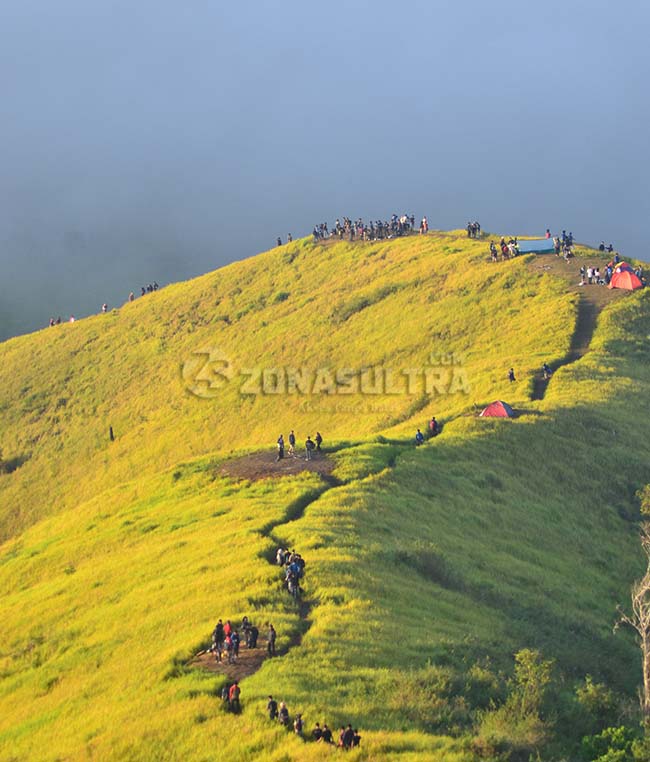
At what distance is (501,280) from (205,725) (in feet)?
222

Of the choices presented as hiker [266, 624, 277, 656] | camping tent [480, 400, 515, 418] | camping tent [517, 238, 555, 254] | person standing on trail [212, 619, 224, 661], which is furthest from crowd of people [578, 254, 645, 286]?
person standing on trail [212, 619, 224, 661]

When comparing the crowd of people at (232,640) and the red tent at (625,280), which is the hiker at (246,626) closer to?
the crowd of people at (232,640)

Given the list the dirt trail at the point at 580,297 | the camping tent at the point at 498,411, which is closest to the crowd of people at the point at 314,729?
the camping tent at the point at 498,411

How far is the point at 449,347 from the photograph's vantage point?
82.1m

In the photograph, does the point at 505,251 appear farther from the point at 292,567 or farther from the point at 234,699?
the point at 234,699

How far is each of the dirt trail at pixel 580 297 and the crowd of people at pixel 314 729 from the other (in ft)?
138

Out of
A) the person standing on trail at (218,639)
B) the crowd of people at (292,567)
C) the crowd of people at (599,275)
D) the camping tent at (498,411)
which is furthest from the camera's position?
the crowd of people at (599,275)

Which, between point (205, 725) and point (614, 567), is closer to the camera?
point (205, 725)

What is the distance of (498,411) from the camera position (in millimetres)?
60531

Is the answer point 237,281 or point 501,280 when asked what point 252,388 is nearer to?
point 501,280

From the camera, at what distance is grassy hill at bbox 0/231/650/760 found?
29.3 metres

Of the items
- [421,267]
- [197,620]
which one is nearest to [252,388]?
[421,267]

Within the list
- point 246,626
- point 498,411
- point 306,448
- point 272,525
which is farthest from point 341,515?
point 498,411

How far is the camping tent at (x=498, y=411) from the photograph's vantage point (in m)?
60.3
